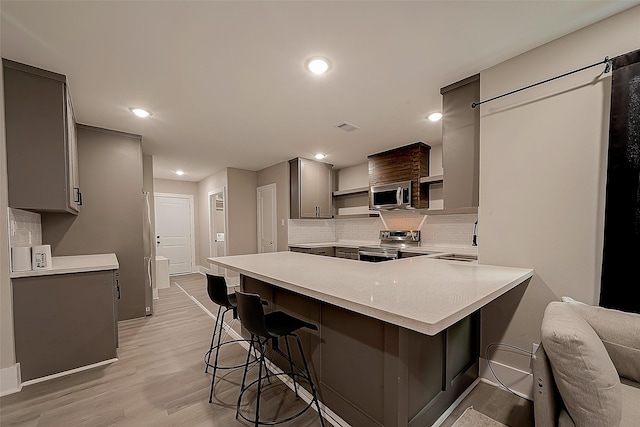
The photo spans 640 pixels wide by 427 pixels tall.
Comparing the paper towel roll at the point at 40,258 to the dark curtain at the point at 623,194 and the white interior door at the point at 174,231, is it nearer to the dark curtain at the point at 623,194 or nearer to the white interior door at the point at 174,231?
the dark curtain at the point at 623,194

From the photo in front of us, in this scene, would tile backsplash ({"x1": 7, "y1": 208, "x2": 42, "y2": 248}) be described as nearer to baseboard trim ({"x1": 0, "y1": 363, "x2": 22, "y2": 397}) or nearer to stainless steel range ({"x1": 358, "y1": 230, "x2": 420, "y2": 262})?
baseboard trim ({"x1": 0, "y1": 363, "x2": 22, "y2": 397})

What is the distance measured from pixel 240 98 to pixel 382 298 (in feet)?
7.55

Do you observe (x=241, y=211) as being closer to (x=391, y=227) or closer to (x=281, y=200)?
(x=281, y=200)

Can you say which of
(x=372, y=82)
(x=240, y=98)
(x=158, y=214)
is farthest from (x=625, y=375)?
(x=158, y=214)

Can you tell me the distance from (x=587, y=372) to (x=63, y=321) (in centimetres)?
354

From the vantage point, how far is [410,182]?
3918 mm

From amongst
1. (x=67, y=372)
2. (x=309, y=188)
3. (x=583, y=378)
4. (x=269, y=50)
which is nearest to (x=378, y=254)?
(x=309, y=188)

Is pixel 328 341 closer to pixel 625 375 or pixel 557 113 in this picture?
pixel 625 375

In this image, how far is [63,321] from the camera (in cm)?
223

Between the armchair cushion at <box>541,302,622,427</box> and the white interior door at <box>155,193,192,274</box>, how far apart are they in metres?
7.38

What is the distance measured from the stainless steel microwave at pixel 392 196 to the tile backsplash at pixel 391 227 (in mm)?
482

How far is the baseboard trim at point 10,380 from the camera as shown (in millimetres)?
1960

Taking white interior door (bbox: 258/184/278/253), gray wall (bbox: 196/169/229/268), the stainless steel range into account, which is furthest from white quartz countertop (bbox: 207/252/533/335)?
gray wall (bbox: 196/169/229/268)

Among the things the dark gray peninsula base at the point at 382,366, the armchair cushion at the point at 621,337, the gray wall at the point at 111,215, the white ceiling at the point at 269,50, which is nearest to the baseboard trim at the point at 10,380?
the gray wall at the point at 111,215
